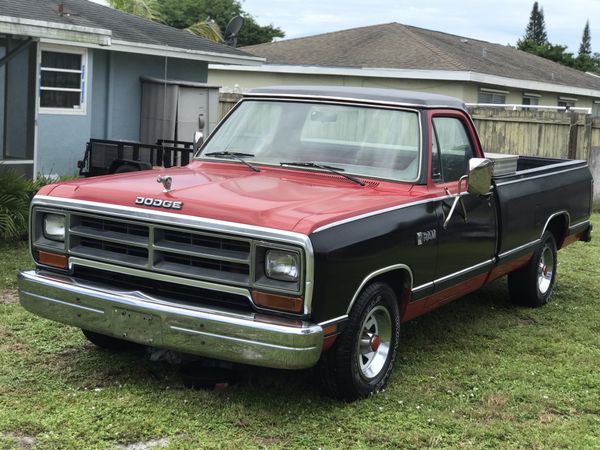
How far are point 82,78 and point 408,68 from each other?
996 centimetres

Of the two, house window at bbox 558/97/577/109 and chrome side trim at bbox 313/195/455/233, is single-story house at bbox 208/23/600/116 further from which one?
chrome side trim at bbox 313/195/455/233

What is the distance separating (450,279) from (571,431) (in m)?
1.45

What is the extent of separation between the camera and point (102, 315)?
189 inches

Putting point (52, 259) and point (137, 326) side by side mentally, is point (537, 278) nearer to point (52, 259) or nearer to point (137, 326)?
point (137, 326)

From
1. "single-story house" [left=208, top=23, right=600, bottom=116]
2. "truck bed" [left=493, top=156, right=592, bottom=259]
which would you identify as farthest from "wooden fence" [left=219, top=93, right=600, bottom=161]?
"truck bed" [left=493, top=156, right=592, bottom=259]

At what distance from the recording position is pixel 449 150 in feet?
20.7

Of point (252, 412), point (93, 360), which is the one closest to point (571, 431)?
point (252, 412)

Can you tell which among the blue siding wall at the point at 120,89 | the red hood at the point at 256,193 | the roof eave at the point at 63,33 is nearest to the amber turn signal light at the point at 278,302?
the red hood at the point at 256,193

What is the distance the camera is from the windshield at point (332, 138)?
582 cm

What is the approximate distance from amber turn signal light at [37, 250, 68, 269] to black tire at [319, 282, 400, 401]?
1703 millimetres

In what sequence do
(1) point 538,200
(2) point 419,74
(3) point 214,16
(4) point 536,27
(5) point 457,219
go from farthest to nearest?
(4) point 536,27 < (3) point 214,16 < (2) point 419,74 < (1) point 538,200 < (5) point 457,219

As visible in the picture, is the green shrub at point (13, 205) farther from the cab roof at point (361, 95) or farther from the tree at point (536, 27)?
the tree at point (536, 27)

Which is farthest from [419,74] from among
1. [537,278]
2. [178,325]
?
[178,325]

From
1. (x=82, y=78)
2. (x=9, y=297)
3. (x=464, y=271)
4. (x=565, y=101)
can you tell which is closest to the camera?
(x=464, y=271)
